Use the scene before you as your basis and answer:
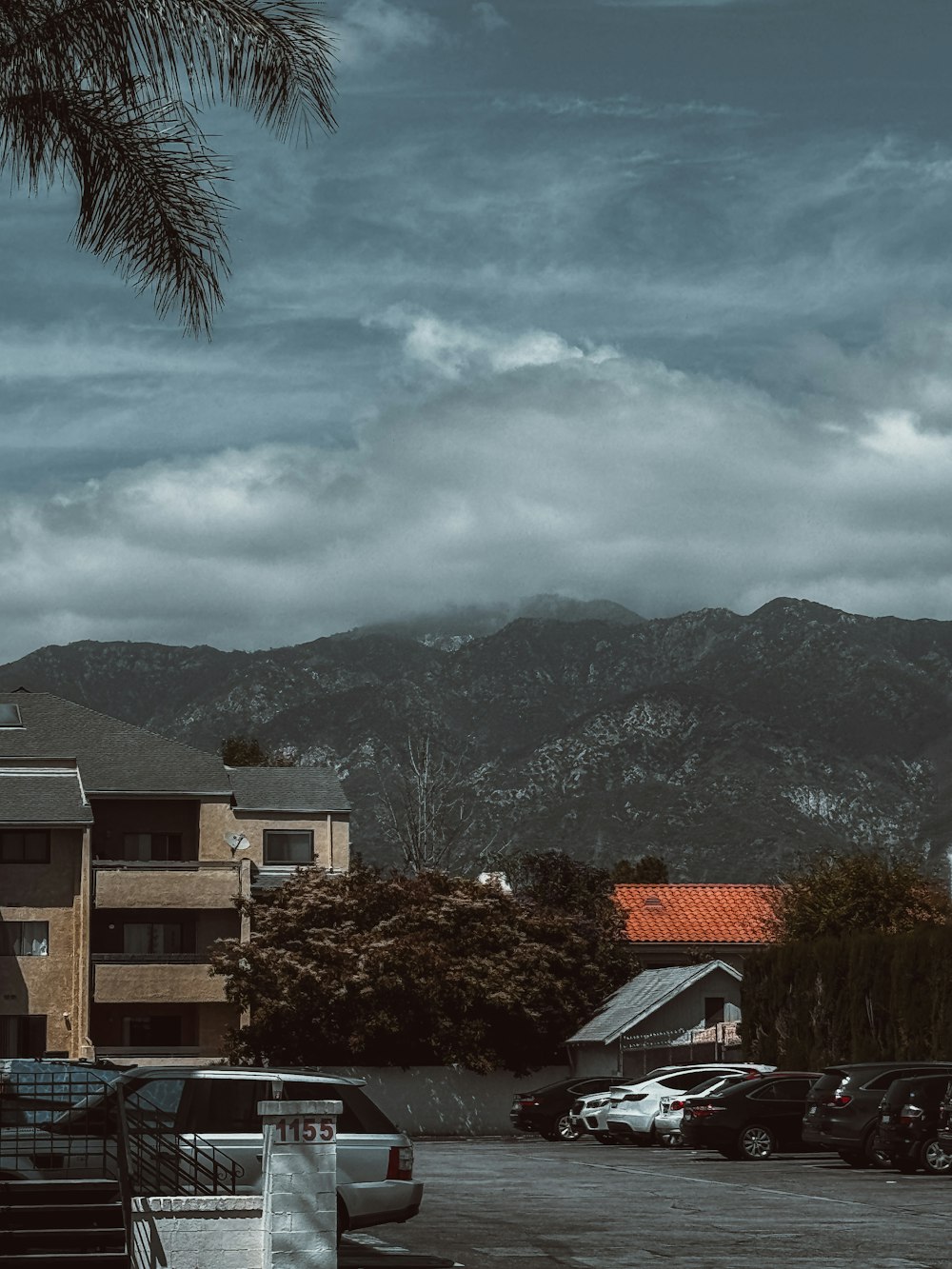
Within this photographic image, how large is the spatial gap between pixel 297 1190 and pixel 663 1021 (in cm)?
4183

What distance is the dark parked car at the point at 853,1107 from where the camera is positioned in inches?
1240

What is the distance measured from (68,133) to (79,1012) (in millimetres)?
43935

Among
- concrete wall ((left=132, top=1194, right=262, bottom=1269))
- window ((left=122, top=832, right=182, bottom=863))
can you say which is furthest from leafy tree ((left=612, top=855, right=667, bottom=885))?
concrete wall ((left=132, top=1194, right=262, bottom=1269))

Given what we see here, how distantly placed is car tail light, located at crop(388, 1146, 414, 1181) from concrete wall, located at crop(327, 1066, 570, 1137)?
3426cm

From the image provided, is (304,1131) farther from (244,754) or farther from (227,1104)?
(244,754)

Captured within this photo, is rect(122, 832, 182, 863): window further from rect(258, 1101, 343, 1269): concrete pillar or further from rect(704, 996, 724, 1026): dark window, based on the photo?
rect(258, 1101, 343, 1269): concrete pillar

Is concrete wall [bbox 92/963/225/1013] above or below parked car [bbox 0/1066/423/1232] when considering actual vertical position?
above

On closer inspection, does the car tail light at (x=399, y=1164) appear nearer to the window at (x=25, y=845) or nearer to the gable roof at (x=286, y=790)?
the window at (x=25, y=845)

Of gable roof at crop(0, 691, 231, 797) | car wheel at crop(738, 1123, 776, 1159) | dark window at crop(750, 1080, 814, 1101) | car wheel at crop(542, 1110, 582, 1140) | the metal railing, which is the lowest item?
car wheel at crop(542, 1110, 582, 1140)

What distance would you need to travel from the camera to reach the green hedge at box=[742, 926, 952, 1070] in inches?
1639

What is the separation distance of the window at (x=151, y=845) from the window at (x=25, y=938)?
228 inches

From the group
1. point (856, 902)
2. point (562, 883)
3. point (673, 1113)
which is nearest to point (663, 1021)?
point (856, 902)

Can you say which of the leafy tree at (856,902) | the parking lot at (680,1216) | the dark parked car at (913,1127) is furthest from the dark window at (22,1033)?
the dark parked car at (913,1127)

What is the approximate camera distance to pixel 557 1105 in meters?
46.2
